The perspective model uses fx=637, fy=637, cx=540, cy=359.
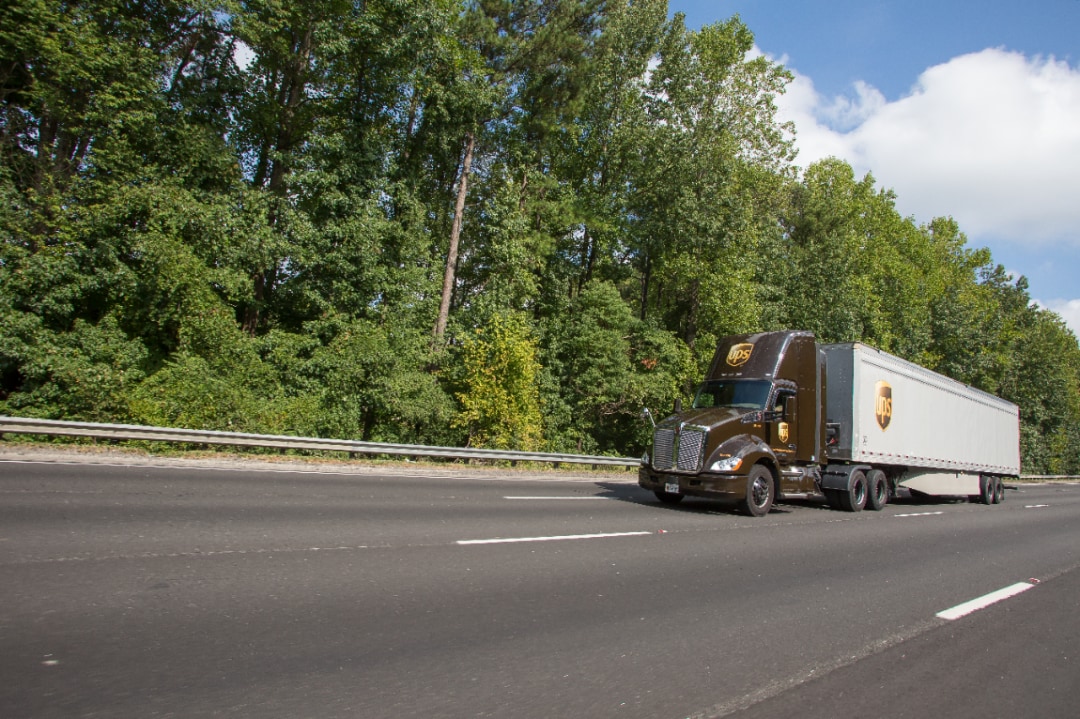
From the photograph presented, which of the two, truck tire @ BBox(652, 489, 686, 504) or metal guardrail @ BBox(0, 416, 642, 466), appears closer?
truck tire @ BBox(652, 489, 686, 504)

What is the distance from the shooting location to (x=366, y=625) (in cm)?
443

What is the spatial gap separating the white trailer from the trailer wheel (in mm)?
329

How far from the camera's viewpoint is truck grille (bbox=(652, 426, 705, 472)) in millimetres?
12242

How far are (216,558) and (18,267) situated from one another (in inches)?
778

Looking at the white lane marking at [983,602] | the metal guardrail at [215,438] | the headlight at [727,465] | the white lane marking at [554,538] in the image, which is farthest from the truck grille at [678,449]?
the metal guardrail at [215,438]

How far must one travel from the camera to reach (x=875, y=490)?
16.0m

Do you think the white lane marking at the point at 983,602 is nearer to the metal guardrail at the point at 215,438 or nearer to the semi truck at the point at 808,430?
the semi truck at the point at 808,430

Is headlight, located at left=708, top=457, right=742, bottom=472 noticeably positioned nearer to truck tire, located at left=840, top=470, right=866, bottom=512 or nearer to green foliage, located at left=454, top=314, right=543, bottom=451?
truck tire, located at left=840, top=470, right=866, bottom=512

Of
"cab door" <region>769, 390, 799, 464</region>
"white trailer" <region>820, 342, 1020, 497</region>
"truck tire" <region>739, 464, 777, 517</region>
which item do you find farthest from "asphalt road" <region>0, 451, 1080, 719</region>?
"white trailer" <region>820, 342, 1020, 497</region>

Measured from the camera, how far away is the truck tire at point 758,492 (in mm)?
12328

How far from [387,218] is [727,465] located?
2015 centimetres

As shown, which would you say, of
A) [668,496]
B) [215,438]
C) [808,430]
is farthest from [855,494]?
[215,438]

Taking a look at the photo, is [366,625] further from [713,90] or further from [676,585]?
[713,90]

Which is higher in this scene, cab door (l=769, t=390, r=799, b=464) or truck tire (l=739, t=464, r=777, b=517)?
cab door (l=769, t=390, r=799, b=464)
